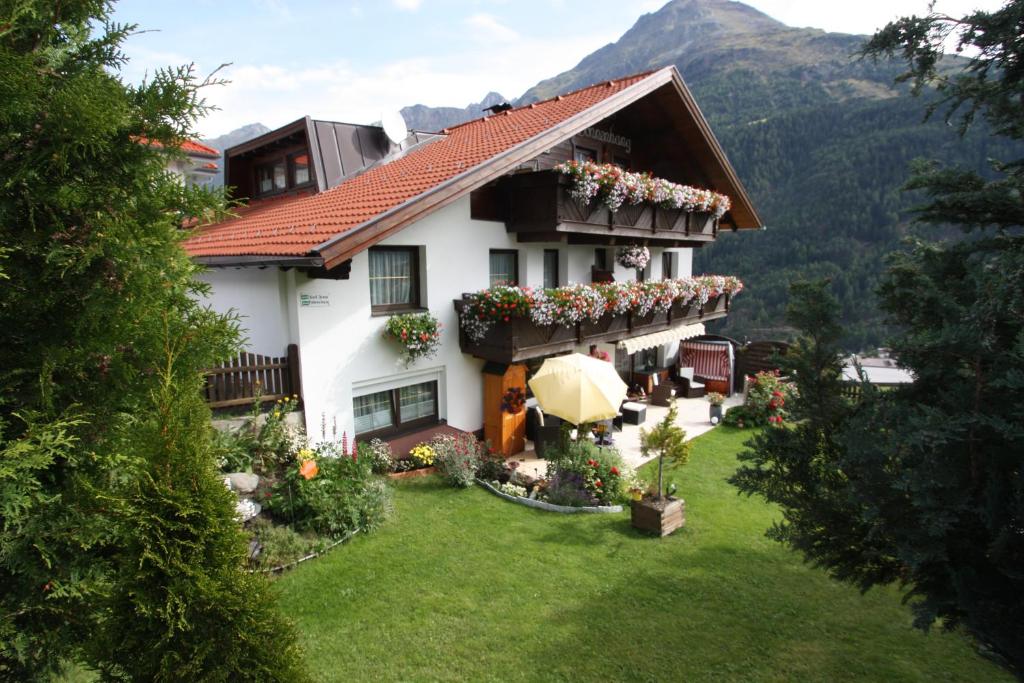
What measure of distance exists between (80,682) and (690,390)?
19097 millimetres

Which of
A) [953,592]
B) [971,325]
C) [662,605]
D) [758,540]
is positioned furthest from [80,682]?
[758,540]

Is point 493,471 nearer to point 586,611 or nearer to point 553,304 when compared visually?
point 553,304

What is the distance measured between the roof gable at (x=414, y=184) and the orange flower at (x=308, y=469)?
10.4 feet

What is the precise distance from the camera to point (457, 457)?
1066 cm

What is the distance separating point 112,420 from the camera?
368cm

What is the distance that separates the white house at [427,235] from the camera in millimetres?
10109

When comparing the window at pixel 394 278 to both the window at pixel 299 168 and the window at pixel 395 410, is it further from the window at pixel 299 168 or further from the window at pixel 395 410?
the window at pixel 299 168

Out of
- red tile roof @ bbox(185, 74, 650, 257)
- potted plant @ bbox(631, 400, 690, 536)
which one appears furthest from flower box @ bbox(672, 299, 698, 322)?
potted plant @ bbox(631, 400, 690, 536)

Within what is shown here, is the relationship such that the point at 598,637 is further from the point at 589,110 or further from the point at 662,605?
the point at 589,110

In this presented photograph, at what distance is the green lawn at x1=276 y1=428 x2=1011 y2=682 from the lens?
5387 mm

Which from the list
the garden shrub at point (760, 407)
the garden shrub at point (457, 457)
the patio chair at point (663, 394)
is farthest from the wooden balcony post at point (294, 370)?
the garden shrub at point (760, 407)

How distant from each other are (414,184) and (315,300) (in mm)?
3163

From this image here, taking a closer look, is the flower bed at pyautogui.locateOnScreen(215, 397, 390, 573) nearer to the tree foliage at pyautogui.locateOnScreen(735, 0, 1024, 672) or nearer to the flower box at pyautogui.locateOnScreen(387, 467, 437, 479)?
the flower box at pyautogui.locateOnScreen(387, 467, 437, 479)

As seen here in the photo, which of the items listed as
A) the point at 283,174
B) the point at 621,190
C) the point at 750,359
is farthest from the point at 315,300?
the point at 750,359
